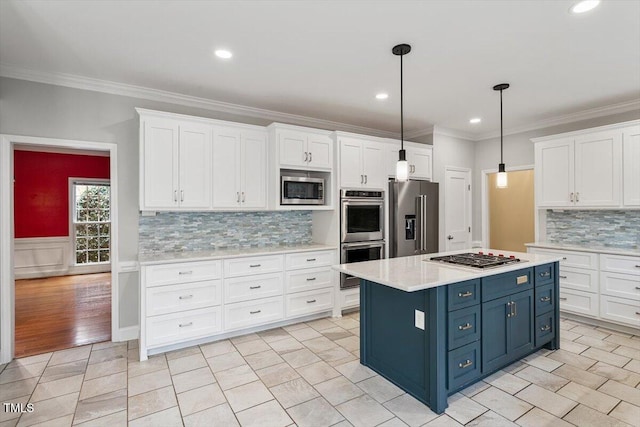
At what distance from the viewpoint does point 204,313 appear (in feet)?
11.0

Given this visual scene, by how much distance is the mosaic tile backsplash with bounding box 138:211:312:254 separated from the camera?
3653 millimetres

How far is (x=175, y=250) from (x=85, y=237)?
16.3 ft

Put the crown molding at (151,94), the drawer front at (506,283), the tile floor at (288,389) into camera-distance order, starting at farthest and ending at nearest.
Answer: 1. the crown molding at (151,94)
2. the drawer front at (506,283)
3. the tile floor at (288,389)

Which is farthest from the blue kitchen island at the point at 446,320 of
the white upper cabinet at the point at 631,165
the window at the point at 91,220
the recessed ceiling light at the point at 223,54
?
the window at the point at 91,220

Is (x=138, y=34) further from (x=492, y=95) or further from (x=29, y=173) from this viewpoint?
(x=29, y=173)

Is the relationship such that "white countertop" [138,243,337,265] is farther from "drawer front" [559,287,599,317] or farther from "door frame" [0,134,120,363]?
"drawer front" [559,287,599,317]

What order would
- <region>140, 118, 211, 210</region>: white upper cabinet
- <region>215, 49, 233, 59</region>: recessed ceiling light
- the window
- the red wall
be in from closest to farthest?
<region>215, 49, 233, 59</region>: recessed ceiling light
<region>140, 118, 211, 210</region>: white upper cabinet
the red wall
the window

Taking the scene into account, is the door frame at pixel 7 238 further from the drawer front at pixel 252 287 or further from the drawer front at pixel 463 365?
the drawer front at pixel 463 365

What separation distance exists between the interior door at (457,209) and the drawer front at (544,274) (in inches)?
80.5

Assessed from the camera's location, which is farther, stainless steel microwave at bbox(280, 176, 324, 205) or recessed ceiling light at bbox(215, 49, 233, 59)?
stainless steel microwave at bbox(280, 176, 324, 205)

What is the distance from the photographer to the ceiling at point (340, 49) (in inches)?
86.2

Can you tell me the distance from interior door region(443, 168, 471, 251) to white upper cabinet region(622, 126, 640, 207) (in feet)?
6.73

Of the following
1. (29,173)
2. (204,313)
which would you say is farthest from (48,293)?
(204,313)

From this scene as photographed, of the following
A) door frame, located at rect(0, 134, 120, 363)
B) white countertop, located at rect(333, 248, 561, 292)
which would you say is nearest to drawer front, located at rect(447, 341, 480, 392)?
white countertop, located at rect(333, 248, 561, 292)
